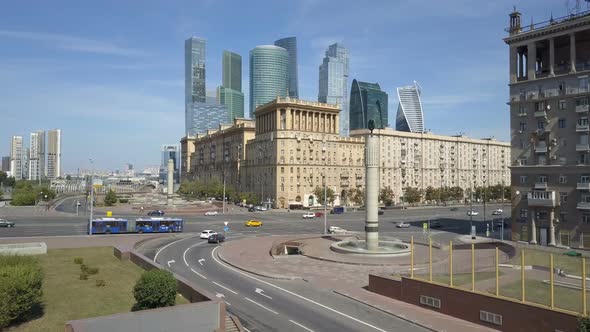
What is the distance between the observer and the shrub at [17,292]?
838 inches

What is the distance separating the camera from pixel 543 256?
32.5m

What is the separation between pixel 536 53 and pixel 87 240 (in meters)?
64.2

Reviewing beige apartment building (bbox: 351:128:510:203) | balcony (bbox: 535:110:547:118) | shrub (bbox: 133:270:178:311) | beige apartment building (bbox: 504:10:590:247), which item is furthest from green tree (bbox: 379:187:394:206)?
shrub (bbox: 133:270:178:311)

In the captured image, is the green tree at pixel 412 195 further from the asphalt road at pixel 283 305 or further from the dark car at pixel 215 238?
the asphalt road at pixel 283 305

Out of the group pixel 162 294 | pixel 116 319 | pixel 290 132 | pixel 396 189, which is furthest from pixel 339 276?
pixel 396 189

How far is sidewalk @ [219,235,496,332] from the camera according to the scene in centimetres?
2673

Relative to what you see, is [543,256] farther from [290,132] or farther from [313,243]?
[290,132]

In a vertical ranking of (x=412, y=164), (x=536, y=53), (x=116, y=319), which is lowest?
(x=116, y=319)

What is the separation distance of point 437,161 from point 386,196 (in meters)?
36.9

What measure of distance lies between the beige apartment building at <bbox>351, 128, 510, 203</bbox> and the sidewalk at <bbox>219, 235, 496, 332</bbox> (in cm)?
10538

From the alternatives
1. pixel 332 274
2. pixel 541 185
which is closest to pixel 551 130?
pixel 541 185

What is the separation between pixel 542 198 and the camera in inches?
2323

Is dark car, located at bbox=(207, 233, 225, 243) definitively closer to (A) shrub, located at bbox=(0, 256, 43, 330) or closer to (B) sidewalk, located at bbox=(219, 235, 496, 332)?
(B) sidewalk, located at bbox=(219, 235, 496, 332)

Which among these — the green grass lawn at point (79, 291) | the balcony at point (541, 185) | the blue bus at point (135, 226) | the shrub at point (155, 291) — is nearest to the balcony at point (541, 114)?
the balcony at point (541, 185)
